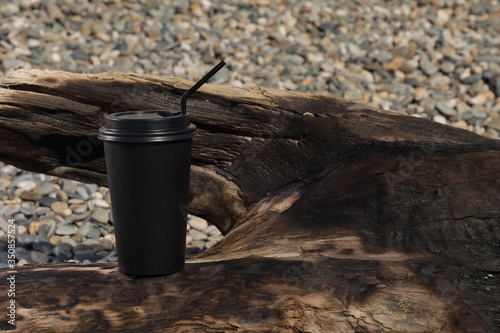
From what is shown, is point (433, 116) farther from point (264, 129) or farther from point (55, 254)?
point (55, 254)

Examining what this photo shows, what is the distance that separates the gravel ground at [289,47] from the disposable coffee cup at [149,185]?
14.4ft

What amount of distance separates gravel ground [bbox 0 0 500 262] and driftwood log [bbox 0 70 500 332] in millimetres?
3358

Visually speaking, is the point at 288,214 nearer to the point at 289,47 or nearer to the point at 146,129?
the point at 146,129

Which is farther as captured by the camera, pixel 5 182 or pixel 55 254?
pixel 5 182

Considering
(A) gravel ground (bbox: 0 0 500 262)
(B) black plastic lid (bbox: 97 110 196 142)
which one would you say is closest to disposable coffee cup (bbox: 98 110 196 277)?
(B) black plastic lid (bbox: 97 110 196 142)

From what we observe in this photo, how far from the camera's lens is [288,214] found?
3.14 m

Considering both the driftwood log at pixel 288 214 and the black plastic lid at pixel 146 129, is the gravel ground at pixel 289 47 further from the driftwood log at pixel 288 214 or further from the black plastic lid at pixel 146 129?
the black plastic lid at pixel 146 129

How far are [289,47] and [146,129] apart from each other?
555 centimetres

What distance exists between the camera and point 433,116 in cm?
685

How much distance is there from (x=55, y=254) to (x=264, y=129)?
6.06 feet

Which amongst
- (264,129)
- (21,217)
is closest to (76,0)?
(21,217)

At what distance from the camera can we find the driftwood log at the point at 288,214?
92.3 inches

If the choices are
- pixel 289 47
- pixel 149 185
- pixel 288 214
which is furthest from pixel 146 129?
pixel 289 47

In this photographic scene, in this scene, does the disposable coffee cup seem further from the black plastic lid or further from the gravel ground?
the gravel ground
